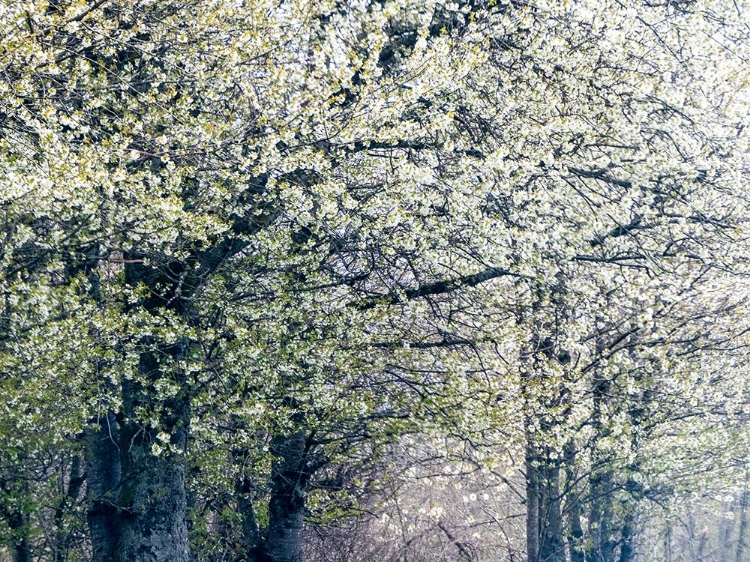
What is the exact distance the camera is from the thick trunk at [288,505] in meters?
11.9

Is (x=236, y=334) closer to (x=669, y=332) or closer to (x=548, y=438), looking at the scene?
(x=548, y=438)

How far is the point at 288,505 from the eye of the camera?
12219 millimetres

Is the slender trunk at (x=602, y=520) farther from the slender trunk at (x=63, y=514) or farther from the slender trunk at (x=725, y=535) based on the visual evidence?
the slender trunk at (x=725, y=535)

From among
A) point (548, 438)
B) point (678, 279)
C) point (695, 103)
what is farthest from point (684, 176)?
point (548, 438)

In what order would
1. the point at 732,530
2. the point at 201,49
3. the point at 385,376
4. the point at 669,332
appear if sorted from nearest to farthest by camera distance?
1. the point at 201,49
2. the point at 385,376
3. the point at 669,332
4. the point at 732,530

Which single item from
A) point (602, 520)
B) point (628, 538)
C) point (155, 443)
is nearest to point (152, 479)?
point (155, 443)

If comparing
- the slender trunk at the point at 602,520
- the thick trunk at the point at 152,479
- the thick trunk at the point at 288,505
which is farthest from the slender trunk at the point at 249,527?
the slender trunk at the point at 602,520

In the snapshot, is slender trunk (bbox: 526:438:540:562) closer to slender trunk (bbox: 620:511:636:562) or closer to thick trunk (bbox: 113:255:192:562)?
slender trunk (bbox: 620:511:636:562)

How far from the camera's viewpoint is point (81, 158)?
6992mm

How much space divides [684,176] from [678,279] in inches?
68.4

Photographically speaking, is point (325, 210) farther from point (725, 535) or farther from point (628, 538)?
point (725, 535)

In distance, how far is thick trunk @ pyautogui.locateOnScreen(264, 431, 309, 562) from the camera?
11.9 m

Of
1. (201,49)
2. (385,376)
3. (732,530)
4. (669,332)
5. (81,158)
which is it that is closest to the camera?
(81,158)

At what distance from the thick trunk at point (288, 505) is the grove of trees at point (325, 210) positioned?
15 cm
